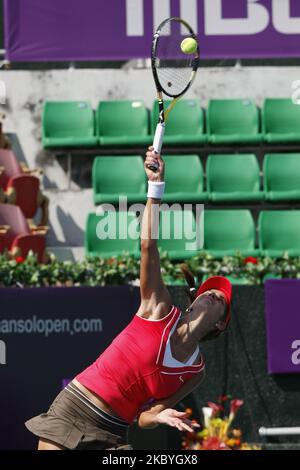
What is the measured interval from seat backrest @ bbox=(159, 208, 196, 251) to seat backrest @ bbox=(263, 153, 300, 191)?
1.22 m

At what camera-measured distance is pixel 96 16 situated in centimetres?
1023

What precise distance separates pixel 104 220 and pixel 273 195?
1.96 m

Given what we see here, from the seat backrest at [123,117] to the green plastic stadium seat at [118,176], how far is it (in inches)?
19.6

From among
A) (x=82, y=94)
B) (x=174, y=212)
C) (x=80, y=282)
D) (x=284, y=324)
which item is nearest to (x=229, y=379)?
(x=284, y=324)

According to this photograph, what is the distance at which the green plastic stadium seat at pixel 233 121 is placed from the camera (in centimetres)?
Result: 1225

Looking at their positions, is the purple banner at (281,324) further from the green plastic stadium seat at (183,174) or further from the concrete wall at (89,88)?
the concrete wall at (89,88)

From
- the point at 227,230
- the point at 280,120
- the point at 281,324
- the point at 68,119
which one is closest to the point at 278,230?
the point at 227,230

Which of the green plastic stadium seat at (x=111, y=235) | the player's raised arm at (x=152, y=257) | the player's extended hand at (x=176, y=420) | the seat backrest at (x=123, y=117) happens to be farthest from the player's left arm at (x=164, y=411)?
the seat backrest at (x=123, y=117)

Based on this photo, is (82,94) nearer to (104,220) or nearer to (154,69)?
(104,220)

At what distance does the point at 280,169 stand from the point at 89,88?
245 centimetres

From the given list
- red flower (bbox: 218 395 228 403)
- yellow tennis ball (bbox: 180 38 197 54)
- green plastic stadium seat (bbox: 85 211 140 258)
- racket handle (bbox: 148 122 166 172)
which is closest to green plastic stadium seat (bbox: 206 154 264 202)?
green plastic stadium seat (bbox: 85 211 140 258)

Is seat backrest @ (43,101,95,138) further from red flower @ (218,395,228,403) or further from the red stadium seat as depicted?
red flower @ (218,395,228,403)

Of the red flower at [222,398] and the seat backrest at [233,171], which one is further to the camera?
the seat backrest at [233,171]

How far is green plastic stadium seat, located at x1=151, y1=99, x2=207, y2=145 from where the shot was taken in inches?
485
